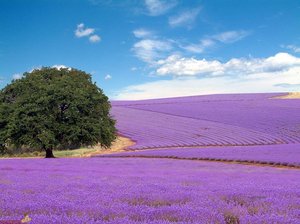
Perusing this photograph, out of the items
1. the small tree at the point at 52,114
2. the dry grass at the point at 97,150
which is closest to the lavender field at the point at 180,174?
the dry grass at the point at 97,150

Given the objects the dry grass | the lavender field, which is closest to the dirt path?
the dry grass

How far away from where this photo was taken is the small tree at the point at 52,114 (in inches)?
1214

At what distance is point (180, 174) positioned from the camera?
14.4 meters

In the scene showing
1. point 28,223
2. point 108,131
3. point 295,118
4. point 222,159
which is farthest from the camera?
point 295,118

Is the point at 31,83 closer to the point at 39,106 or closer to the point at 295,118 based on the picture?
the point at 39,106

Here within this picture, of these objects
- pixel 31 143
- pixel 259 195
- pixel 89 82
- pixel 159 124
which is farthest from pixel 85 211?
pixel 159 124

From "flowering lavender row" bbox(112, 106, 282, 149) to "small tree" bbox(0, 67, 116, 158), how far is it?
281 inches

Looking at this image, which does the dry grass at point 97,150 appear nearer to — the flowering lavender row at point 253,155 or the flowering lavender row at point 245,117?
the flowering lavender row at point 245,117

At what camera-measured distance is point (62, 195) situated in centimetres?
745

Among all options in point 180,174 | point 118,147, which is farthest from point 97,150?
point 180,174

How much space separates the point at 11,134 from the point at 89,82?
26.9ft

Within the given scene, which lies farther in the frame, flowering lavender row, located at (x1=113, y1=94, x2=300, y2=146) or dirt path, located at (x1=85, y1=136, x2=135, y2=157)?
flowering lavender row, located at (x1=113, y1=94, x2=300, y2=146)

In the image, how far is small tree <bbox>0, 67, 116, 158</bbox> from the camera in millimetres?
30844

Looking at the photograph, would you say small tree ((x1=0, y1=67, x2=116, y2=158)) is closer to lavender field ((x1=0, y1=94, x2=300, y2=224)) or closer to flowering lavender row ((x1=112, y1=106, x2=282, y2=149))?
lavender field ((x1=0, y1=94, x2=300, y2=224))
